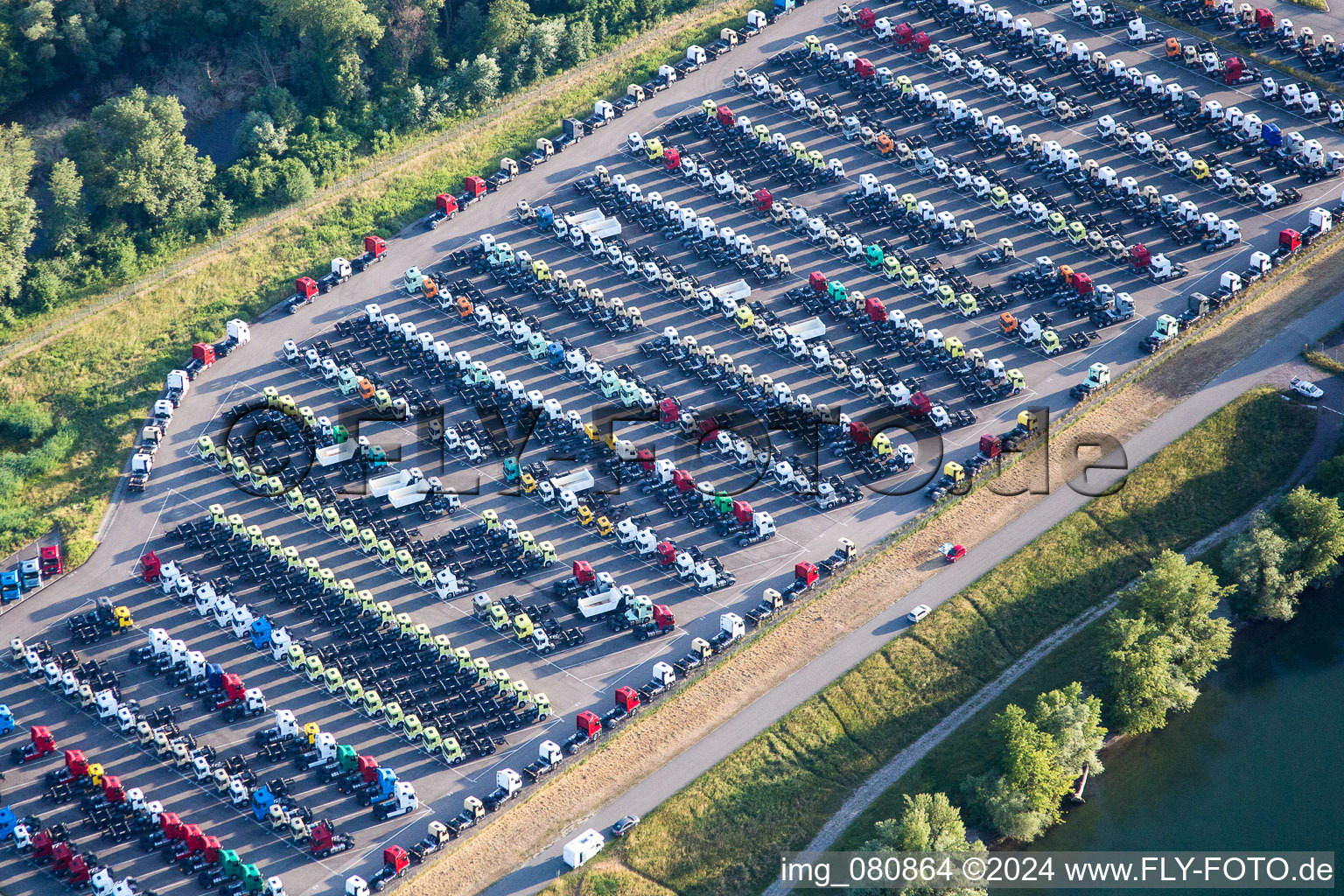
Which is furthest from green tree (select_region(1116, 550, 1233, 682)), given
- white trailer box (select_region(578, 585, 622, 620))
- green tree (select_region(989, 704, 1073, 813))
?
white trailer box (select_region(578, 585, 622, 620))

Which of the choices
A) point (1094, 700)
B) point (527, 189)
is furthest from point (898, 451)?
point (527, 189)

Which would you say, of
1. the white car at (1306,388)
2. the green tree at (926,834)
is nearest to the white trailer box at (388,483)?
the green tree at (926,834)

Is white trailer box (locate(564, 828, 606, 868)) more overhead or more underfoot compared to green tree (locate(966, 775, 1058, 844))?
more overhead

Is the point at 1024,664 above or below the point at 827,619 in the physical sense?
below

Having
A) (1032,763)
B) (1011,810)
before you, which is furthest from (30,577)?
(1032,763)

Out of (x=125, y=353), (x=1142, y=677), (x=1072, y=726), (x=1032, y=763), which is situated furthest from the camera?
(x=125, y=353)

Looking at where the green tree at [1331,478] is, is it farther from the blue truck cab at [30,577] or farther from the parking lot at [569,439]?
the blue truck cab at [30,577]

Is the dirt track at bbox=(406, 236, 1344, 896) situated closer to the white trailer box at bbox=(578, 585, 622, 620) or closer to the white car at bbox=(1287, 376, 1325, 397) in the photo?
the white car at bbox=(1287, 376, 1325, 397)

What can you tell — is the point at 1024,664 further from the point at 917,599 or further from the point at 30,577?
the point at 30,577
